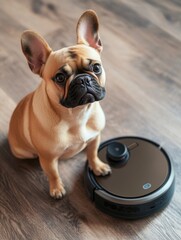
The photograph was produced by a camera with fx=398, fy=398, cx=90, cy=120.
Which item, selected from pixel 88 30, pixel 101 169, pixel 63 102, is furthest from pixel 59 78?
pixel 101 169

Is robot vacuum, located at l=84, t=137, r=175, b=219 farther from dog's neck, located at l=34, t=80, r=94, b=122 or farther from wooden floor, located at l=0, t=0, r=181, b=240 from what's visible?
dog's neck, located at l=34, t=80, r=94, b=122

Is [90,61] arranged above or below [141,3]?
above

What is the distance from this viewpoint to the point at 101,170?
1301mm

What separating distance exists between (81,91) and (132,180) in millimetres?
409

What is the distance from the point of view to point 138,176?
1289 millimetres

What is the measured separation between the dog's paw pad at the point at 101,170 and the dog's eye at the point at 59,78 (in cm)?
38

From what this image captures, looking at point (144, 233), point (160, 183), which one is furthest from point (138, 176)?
point (144, 233)

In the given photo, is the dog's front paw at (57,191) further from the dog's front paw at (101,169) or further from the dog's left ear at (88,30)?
the dog's left ear at (88,30)

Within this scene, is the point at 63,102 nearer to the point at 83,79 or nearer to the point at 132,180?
the point at 83,79

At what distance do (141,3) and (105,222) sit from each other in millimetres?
1280

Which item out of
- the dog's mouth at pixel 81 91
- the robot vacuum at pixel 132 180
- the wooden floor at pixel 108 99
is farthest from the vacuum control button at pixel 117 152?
the dog's mouth at pixel 81 91

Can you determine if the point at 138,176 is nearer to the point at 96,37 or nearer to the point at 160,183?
the point at 160,183

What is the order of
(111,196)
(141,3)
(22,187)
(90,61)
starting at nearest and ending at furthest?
(90,61) < (111,196) < (22,187) < (141,3)

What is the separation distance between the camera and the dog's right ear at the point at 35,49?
40.9 inches
